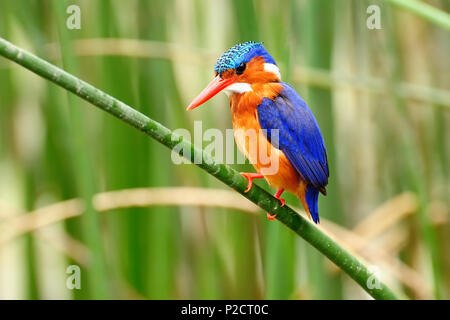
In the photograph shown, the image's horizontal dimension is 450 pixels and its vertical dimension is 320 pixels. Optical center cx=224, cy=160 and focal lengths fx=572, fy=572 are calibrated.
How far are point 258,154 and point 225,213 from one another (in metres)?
0.89

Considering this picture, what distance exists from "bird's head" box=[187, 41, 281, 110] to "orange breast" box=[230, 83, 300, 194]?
2 centimetres

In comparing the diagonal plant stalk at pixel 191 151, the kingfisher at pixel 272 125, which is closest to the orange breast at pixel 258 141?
the kingfisher at pixel 272 125

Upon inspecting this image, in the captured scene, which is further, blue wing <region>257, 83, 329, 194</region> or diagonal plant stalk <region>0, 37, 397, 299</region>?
blue wing <region>257, 83, 329, 194</region>

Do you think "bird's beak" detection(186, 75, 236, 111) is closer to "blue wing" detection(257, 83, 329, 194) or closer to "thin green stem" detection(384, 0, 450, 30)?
"blue wing" detection(257, 83, 329, 194)

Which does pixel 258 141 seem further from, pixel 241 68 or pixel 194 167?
pixel 194 167

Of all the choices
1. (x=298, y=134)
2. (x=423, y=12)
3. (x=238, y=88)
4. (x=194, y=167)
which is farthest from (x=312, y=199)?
(x=194, y=167)

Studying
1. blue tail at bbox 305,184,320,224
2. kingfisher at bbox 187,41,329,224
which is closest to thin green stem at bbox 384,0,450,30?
kingfisher at bbox 187,41,329,224

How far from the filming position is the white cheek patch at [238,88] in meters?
1.23

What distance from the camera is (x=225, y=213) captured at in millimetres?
2105

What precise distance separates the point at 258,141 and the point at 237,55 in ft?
0.65

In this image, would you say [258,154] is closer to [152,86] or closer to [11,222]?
[152,86]

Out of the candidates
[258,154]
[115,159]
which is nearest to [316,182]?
[258,154]

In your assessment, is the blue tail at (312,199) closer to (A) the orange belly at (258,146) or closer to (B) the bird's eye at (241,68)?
(A) the orange belly at (258,146)

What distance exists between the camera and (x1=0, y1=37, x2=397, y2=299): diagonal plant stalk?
736mm
